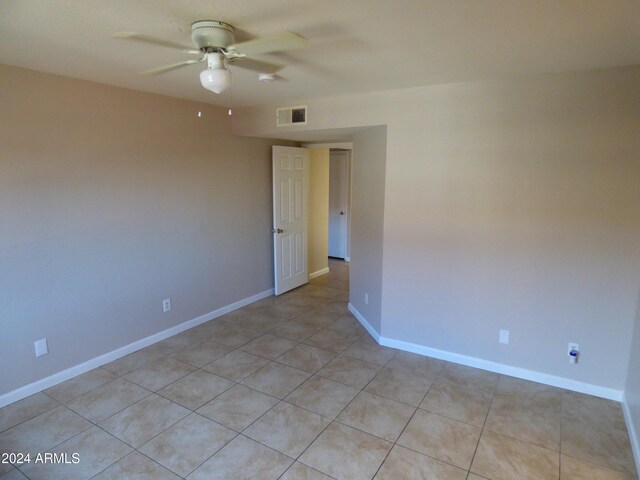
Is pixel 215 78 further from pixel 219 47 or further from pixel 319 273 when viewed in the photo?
pixel 319 273

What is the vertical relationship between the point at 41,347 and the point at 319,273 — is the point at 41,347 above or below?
above

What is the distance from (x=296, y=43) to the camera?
1.68 metres

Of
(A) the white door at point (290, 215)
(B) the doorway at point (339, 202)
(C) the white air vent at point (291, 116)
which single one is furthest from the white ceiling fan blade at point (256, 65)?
(B) the doorway at point (339, 202)

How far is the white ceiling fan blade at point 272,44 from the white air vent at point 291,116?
2.03 m

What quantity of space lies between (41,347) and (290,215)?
3.17m

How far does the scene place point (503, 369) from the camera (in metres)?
3.20

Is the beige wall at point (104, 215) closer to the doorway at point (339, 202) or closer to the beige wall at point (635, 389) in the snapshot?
the doorway at point (339, 202)

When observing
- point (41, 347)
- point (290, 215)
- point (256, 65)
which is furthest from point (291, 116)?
point (41, 347)

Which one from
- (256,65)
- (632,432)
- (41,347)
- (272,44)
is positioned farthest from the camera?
(41,347)

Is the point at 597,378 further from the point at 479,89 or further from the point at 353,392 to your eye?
the point at 479,89

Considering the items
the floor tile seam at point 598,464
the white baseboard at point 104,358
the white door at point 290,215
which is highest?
the white door at point 290,215

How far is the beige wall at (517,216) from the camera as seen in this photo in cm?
267

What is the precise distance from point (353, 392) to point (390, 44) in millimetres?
2465

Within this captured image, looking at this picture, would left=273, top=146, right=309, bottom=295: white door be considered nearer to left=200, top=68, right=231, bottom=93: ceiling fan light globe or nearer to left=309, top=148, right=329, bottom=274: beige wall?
left=309, top=148, right=329, bottom=274: beige wall
